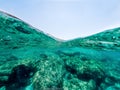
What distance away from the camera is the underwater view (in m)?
13.3

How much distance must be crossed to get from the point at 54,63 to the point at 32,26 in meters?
3.46

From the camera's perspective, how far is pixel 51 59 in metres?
14.8

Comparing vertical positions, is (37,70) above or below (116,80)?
above

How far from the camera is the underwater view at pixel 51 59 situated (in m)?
13.3

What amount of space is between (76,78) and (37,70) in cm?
270

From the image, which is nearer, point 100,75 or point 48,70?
point 48,70

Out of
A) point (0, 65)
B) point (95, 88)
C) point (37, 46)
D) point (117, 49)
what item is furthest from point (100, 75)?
point (0, 65)

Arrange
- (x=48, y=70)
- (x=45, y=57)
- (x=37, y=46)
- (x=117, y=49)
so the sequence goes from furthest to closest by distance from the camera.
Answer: (x=117, y=49) < (x=37, y=46) < (x=45, y=57) < (x=48, y=70)

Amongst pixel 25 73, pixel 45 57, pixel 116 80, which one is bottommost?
pixel 116 80

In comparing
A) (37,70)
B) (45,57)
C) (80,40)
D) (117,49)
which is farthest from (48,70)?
(117,49)

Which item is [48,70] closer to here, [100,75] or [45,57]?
[45,57]

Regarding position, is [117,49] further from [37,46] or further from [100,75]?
[37,46]

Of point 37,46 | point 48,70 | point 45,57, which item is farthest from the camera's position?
point 37,46

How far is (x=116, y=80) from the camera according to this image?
17656 millimetres
